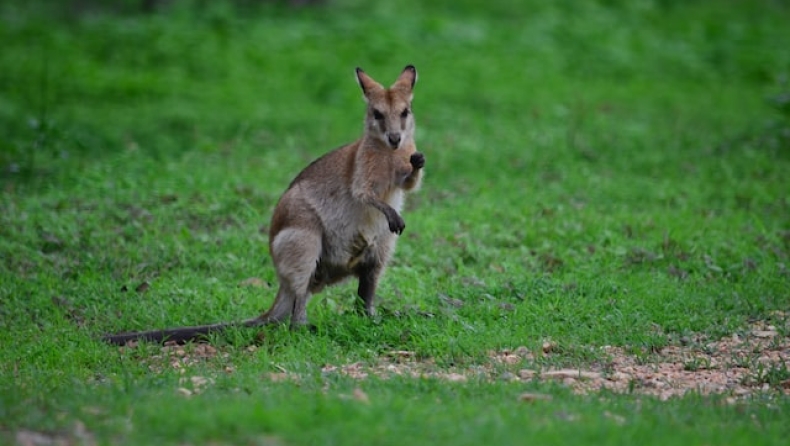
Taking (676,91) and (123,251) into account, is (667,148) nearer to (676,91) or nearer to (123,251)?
(676,91)

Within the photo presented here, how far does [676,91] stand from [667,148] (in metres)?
2.92

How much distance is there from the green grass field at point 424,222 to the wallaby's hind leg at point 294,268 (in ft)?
0.68

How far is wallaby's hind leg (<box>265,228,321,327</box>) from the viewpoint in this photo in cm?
772

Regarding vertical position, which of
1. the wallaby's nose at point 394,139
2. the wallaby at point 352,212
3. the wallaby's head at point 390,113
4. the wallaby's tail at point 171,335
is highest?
the wallaby's head at point 390,113

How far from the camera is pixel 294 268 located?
7.72 metres

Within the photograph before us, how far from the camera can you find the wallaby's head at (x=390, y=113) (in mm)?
7717

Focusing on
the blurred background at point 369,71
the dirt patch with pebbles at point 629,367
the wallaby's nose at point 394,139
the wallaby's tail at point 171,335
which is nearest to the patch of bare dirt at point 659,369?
the dirt patch with pebbles at point 629,367

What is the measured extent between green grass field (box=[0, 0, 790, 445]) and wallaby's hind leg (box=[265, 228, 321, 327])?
0.21 meters

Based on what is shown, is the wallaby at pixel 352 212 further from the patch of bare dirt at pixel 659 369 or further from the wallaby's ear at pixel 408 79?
the patch of bare dirt at pixel 659 369

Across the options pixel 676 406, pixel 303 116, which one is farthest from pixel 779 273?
pixel 303 116

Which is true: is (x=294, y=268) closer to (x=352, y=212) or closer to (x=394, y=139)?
(x=352, y=212)

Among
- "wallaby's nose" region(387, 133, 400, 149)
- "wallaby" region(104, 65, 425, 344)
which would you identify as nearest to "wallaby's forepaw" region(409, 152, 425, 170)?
"wallaby" region(104, 65, 425, 344)

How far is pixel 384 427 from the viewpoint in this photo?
17.2 ft

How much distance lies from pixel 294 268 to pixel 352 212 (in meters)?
0.56
